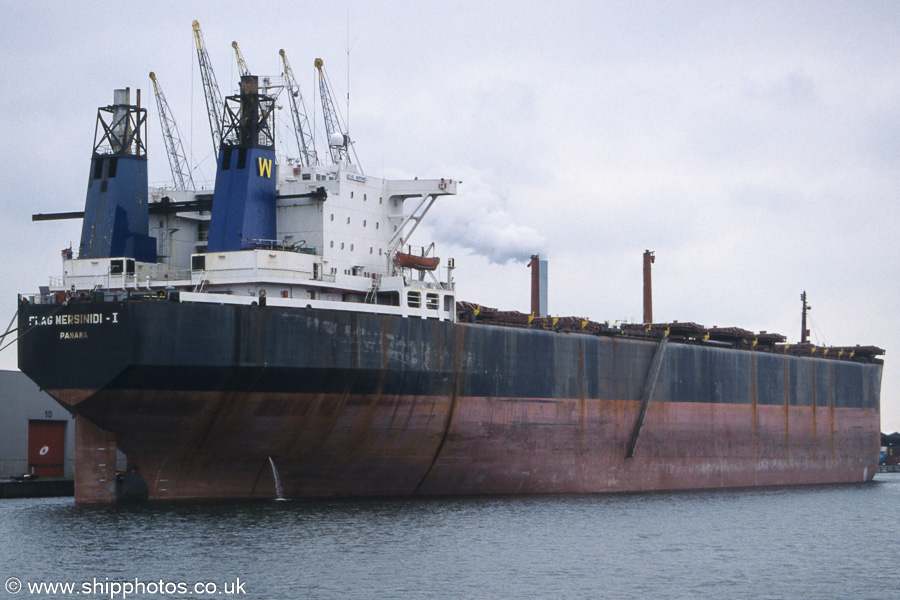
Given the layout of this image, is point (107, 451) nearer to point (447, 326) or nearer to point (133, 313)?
point (133, 313)

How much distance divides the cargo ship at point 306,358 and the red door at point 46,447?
8.64 m

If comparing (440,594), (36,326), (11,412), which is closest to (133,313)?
(36,326)

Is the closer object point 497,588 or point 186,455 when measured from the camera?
point 497,588

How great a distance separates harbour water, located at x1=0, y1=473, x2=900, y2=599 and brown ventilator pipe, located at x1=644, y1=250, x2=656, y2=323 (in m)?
21.9

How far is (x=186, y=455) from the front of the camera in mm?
29281

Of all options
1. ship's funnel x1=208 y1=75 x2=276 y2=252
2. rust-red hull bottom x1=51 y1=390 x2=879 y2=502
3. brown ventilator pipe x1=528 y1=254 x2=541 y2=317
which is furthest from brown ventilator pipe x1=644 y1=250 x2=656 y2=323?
ship's funnel x1=208 y1=75 x2=276 y2=252

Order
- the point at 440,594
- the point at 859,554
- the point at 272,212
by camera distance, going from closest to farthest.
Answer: the point at 440,594 < the point at 859,554 < the point at 272,212

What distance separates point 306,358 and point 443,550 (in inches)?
281

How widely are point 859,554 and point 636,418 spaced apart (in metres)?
13.3

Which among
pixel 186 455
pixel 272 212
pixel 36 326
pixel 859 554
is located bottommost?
pixel 859 554

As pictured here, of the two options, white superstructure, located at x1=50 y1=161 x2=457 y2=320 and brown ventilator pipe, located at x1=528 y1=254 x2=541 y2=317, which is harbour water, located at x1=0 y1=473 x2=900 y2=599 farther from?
brown ventilator pipe, located at x1=528 y1=254 x2=541 y2=317

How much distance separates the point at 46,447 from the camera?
41.0m

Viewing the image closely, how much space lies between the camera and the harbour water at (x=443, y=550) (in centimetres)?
2116

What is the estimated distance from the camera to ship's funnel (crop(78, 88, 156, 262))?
107ft
